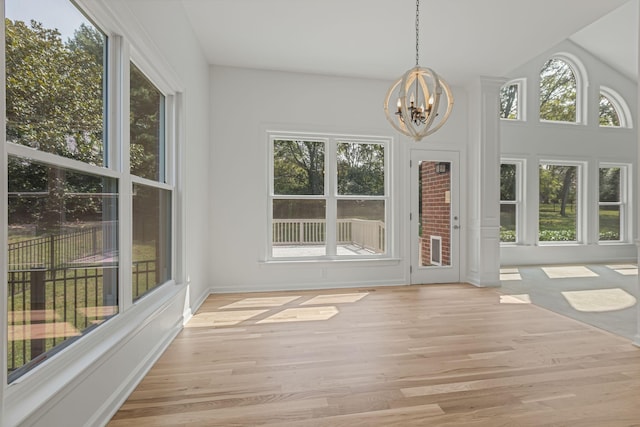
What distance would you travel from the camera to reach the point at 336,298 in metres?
4.16

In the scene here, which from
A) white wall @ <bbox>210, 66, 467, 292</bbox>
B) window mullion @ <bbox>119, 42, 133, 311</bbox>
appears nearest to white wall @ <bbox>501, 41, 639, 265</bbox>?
white wall @ <bbox>210, 66, 467, 292</bbox>

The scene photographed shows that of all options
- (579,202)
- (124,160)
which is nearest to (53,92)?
(124,160)

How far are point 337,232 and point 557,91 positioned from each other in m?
5.74

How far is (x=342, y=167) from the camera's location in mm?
4828

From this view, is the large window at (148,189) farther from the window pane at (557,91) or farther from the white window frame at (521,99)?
the window pane at (557,91)

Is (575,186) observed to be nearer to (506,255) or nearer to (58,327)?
(506,255)

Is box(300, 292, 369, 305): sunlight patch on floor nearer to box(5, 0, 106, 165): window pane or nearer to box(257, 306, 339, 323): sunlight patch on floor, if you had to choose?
box(257, 306, 339, 323): sunlight patch on floor

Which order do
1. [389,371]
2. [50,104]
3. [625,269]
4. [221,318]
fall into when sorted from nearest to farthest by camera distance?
[50,104] → [389,371] → [221,318] → [625,269]

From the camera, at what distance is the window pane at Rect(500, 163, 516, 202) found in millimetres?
6629

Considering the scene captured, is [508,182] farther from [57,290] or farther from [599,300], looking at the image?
[57,290]

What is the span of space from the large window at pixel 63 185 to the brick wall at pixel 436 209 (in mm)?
3933

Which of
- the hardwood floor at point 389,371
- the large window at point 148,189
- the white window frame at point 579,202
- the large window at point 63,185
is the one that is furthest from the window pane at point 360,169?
the white window frame at point 579,202

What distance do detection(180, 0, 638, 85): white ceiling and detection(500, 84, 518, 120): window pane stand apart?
2.23m

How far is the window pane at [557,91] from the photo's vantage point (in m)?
6.72
